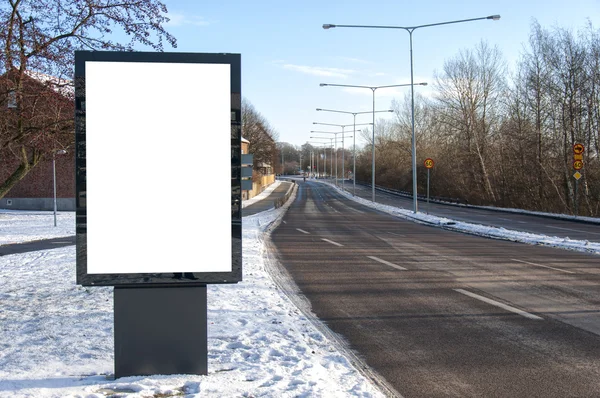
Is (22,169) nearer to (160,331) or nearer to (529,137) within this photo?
(160,331)

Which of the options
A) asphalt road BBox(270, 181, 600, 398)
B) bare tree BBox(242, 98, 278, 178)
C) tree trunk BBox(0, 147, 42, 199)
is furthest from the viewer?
bare tree BBox(242, 98, 278, 178)

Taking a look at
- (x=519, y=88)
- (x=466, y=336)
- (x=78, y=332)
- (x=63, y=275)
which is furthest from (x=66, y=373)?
(x=519, y=88)

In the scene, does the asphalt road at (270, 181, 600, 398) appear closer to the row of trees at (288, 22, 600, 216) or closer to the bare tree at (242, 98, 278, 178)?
the row of trees at (288, 22, 600, 216)

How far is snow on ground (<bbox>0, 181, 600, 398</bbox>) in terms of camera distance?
15.7 feet

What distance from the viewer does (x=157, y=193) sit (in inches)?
196

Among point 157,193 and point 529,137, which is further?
point 529,137

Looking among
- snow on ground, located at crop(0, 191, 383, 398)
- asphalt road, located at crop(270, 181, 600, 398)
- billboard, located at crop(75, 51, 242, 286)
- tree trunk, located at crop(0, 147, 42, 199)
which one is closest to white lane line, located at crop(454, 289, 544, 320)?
asphalt road, located at crop(270, 181, 600, 398)

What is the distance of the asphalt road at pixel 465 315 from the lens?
5559 mm

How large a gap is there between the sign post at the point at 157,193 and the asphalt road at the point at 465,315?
2068mm

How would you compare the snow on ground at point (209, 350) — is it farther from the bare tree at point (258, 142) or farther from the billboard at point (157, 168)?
the bare tree at point (258, 142)

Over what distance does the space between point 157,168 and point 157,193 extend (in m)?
0.21

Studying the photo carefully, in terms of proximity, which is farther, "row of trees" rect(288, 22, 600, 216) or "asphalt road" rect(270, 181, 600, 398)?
"row of trees" rect(288, 22, 600, 216)

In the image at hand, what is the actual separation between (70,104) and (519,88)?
157 feet

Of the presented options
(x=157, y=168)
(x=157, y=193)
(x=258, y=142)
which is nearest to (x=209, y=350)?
(x=157, y=193)
